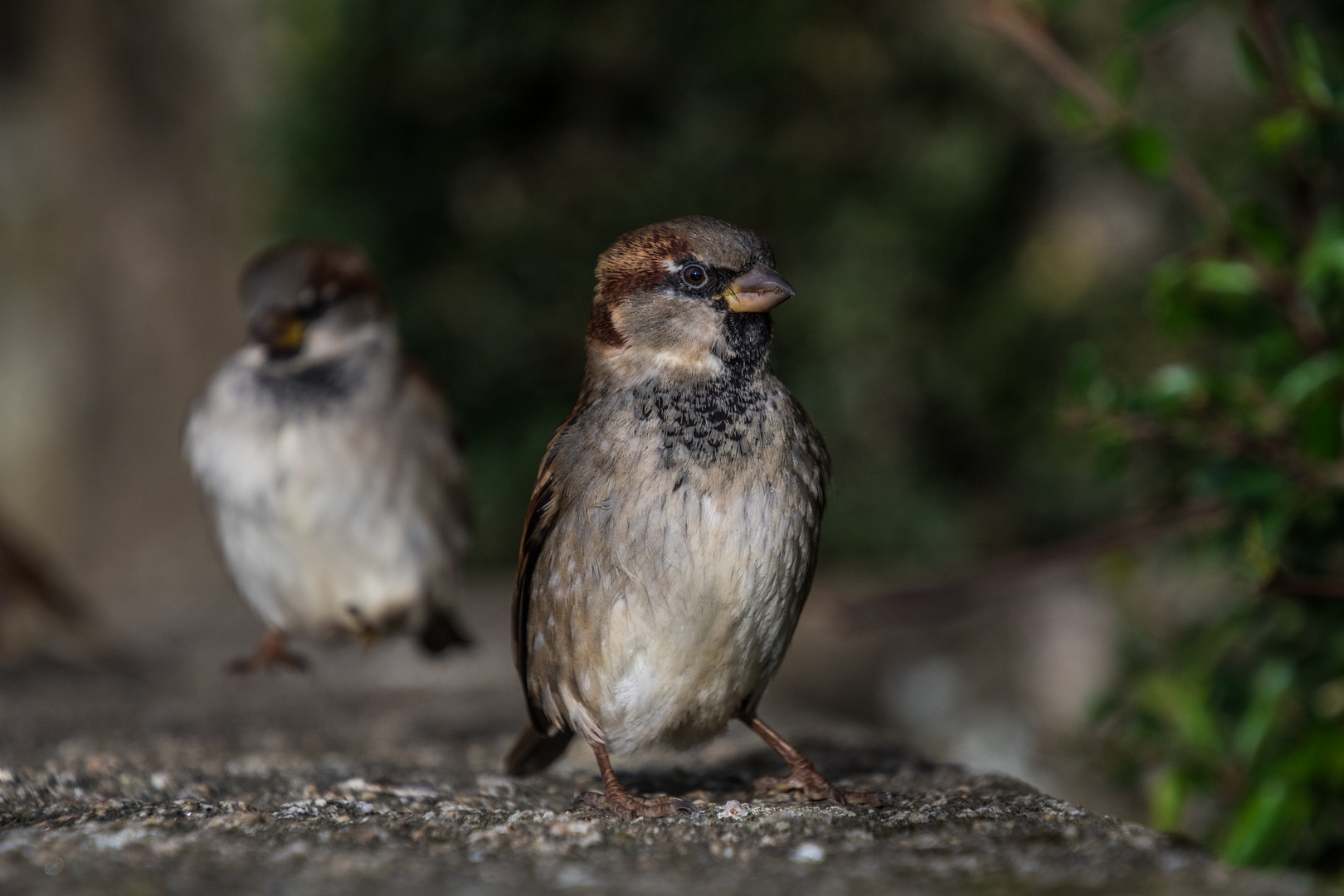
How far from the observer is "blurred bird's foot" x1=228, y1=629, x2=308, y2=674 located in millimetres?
3234

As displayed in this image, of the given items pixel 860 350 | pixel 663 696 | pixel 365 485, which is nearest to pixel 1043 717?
pixel 860 350

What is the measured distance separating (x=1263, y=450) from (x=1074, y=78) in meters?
0.75

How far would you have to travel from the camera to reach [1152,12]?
2.45 meters

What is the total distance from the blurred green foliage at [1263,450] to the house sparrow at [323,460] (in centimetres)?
164

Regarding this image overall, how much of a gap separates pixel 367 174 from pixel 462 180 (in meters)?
0.38

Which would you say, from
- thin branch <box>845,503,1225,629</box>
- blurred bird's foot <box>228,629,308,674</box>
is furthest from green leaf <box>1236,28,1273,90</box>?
blurred bird's foot <box>228,629,308,674</box>

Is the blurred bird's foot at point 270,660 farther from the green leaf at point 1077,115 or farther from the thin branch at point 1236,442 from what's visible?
the green leaf at point 1077,115

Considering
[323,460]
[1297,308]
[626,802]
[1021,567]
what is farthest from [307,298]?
[1297,308]

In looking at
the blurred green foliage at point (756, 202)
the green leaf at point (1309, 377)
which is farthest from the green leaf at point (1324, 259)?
the blurred green foliage at point (756, 202)

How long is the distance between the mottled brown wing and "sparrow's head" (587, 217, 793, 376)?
0.15 m

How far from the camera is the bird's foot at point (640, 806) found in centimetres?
204

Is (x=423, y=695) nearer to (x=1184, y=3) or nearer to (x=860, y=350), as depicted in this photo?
(x=860, y=350)

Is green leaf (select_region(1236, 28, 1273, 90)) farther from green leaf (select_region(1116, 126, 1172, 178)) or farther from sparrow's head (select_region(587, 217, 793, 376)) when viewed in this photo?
sparrow's head (select_region(587, 217, 793, 376))

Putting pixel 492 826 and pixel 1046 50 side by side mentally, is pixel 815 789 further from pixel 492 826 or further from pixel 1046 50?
pixel 1046 50
